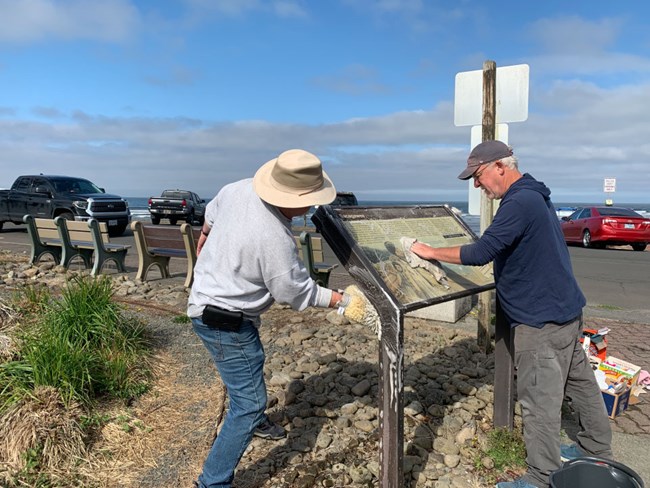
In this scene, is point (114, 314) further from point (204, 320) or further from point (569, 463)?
point (569, 463)

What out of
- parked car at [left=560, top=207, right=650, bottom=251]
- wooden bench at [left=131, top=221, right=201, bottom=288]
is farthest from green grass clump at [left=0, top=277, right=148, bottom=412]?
parked car at [left=560, top=207, right=650, bottom=251]

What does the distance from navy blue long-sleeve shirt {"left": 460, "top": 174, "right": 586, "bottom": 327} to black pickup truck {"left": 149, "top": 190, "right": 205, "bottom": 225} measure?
25051mm

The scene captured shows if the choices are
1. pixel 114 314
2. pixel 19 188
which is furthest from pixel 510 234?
pixel 19 188

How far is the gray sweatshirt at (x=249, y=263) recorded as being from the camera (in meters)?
2.49

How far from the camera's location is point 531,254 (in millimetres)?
2797

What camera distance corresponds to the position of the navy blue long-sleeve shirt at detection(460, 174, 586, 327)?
275 centimetres

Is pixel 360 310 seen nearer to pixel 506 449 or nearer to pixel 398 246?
pixel 398 246

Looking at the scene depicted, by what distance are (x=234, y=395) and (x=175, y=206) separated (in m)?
25.0

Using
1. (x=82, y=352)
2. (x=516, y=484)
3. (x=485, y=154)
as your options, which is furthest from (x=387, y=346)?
(x=82, y=352)

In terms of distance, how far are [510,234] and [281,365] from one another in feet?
8.81

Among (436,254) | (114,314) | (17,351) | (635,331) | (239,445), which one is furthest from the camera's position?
(635,331)

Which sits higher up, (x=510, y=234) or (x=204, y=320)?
(x=510, y=234)

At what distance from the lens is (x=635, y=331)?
628cm

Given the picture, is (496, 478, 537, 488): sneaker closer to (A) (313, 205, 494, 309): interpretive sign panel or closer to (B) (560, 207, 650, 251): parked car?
(A) (313, 205, 494, 309): interpretive sign panel
